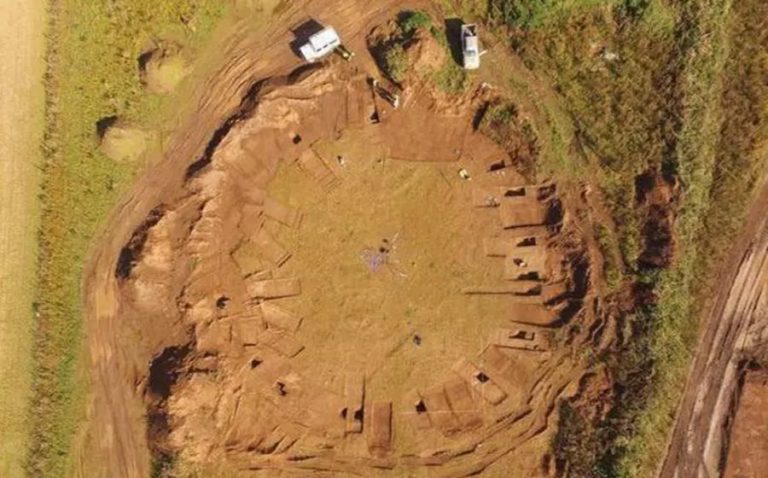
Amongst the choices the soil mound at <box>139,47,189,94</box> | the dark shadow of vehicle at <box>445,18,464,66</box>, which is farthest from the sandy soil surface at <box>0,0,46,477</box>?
the dark shadow of vehicle at <box>445,18,464,66</box>

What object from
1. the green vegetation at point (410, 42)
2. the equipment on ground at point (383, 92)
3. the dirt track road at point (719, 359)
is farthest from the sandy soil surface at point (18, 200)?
the dirt track road at point (719, 359)

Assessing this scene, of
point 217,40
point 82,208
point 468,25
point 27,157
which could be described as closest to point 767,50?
point 468,25

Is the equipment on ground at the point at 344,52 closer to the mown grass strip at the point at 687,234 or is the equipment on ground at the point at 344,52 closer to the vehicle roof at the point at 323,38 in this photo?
the vehicle roof at the point at 323,38

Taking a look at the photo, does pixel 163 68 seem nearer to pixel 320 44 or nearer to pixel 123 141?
pixel 123 141

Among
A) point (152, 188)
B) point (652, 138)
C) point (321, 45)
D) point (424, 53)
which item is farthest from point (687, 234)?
point (152, 188)

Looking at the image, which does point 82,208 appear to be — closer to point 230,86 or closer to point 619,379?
point 230,86

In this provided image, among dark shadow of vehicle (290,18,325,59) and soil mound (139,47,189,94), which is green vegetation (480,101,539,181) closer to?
dark shadow of vehicle (290,18,325,59)

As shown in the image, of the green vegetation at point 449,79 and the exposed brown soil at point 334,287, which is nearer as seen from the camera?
the exposed brown soil at point 334,287
